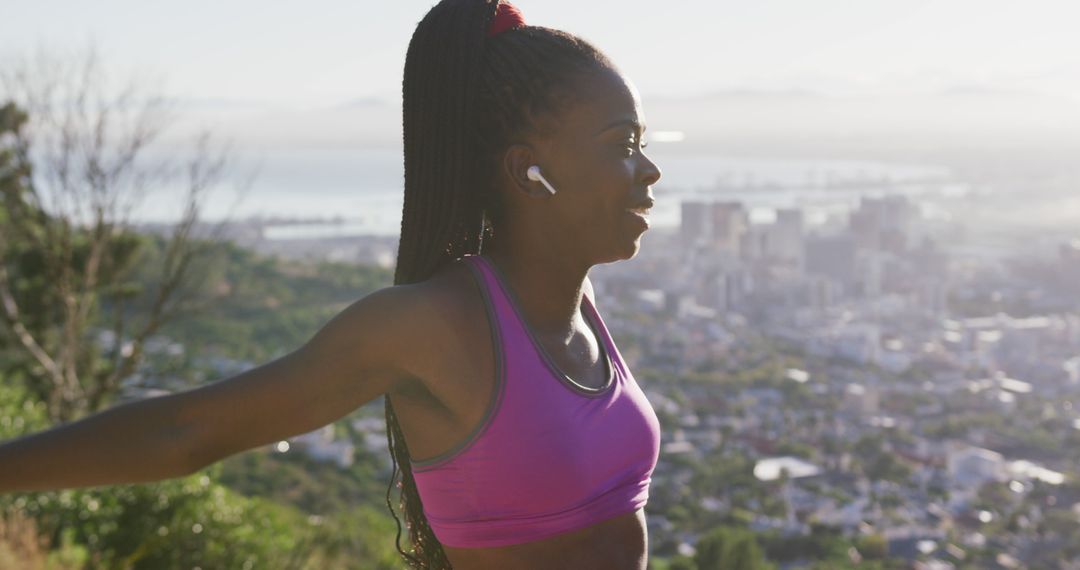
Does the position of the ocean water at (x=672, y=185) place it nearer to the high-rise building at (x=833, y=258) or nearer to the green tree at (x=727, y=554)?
the high-rise building at (x=833, y=258)

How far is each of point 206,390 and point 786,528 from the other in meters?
13.8

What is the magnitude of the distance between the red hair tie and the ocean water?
70.3 ft

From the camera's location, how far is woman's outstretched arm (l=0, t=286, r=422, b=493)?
0.89 metres

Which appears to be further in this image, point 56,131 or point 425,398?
point 56,131

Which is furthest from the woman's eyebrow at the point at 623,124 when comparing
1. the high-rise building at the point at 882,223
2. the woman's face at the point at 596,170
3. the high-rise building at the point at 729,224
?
the high-rise building at the point at 882,223

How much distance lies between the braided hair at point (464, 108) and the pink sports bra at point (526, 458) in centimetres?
7

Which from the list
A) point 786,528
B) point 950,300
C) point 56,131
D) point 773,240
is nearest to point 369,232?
point 773,240

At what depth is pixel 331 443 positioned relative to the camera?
14.9 metres

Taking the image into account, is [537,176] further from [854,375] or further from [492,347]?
[854,375]

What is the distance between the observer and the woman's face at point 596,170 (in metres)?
1.07

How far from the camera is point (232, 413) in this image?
0.94 m

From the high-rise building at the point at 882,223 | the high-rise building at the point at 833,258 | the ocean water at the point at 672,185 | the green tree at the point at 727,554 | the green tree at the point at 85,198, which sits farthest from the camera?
the high-rise building at the point at 882,223

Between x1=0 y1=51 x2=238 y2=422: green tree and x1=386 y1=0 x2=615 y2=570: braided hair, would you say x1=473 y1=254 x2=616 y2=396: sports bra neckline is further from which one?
x1=0 y1=51 x2=238 y2=422: green tree

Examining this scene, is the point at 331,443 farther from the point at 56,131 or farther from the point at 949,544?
the point at 56,131
